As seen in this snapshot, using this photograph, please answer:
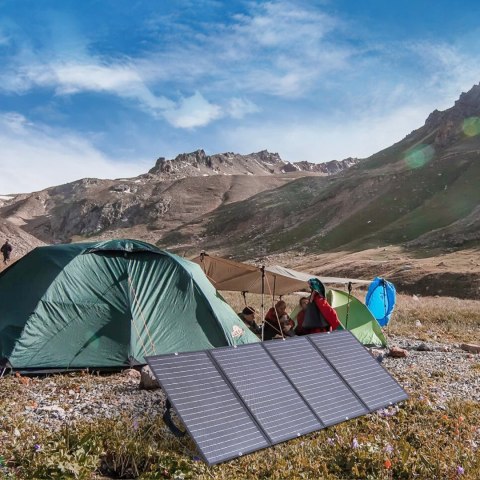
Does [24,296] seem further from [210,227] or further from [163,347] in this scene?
[210,227]

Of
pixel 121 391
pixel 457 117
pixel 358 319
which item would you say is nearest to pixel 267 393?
pixel 121 391

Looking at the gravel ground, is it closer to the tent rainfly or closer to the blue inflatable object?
the tent rainfly

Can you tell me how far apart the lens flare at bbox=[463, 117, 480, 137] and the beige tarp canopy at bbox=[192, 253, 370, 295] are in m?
118

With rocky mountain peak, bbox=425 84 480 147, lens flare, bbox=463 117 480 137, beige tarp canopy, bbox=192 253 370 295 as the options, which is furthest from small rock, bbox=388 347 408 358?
rocky mountain peak, bbox=425 84 480 147

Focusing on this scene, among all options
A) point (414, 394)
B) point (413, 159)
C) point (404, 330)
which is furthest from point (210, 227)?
point (414, 394)

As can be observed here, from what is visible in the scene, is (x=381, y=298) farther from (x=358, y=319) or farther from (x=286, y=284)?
(x=286, y=284)

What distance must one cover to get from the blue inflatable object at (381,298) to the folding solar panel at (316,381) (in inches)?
519

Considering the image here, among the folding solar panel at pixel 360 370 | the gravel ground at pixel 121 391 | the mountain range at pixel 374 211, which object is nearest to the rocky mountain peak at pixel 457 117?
the mountain range at pixel 374 211

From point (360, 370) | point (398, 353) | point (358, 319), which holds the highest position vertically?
point (360, 370)

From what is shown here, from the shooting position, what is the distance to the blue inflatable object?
68.8ft

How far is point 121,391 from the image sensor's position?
948cm

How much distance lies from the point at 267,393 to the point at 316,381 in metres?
1.12

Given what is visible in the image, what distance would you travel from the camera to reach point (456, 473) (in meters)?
6.10

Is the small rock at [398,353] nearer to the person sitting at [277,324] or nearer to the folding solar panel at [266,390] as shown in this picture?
the person sitting at [277,324]
